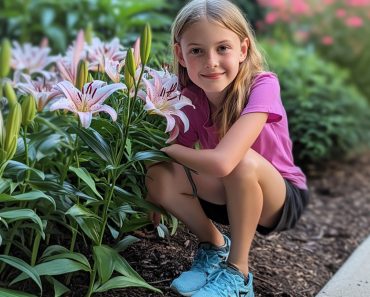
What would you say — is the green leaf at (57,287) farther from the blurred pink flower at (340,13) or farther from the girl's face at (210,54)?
the blurred pink flower at (340,13)

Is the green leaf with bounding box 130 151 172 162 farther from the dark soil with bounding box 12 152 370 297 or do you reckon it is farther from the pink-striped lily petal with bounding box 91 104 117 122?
the dark soil with bounding box 12 152 370 297

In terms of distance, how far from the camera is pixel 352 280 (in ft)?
8.89

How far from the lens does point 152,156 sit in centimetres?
223

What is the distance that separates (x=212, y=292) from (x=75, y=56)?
4.23 feet

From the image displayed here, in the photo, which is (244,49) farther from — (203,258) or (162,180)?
(203,258)

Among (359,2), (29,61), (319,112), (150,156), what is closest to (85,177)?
(150,156)

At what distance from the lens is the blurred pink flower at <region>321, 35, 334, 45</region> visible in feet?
20.1

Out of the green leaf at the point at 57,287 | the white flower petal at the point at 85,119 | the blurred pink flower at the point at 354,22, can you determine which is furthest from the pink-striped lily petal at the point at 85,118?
the blurred pink flower at the point at 354,22

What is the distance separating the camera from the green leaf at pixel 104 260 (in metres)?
2.20

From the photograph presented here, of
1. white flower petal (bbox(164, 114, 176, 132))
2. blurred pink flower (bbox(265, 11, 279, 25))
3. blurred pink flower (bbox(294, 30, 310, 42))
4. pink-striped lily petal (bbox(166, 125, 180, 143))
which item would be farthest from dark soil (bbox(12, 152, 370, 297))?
blurred pink flower (bbox(265, 11, 279, 25))

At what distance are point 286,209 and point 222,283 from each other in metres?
0.43

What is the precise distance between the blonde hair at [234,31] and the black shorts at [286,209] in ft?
0.87

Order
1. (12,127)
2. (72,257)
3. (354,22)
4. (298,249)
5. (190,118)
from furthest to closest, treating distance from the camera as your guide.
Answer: (354,22)
(298,249)
(190,118)
(72,257)
(12,127)

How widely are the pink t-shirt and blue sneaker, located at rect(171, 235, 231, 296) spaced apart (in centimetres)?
37
